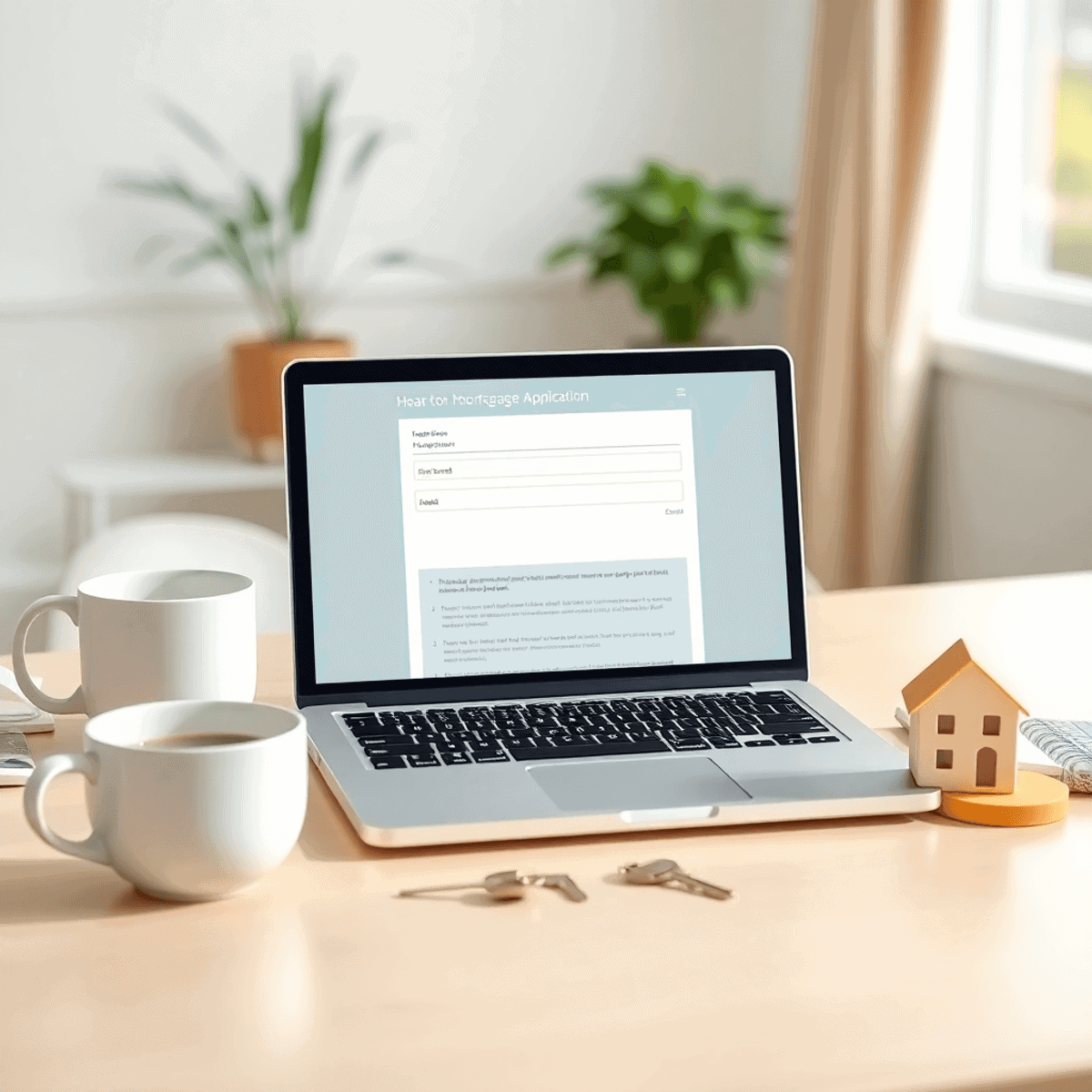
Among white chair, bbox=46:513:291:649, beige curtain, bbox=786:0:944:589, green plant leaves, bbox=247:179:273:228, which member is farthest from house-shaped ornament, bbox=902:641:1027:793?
green plant leaves, bbox=247:179:273:228

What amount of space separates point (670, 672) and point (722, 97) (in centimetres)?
266

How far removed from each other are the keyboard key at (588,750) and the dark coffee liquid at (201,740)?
0.65ft

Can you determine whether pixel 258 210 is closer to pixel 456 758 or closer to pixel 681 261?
pixel 681 261

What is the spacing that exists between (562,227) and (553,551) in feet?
8.07

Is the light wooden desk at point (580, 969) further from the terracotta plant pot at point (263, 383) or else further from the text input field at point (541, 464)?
the terracotta plant pot at point (263, 383)

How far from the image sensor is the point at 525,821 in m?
0.86

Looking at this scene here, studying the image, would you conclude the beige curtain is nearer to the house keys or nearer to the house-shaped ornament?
the house-shaped ornament

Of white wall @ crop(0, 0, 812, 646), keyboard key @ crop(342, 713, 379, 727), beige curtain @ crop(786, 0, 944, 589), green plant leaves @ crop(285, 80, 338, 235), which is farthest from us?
white wall @ crop(0, 0, 812, 646)

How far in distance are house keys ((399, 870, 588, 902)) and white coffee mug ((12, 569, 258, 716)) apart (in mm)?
239

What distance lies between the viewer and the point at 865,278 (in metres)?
2.87

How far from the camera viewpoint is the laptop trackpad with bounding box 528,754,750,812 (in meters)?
0.89

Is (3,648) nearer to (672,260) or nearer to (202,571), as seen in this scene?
(672,260)

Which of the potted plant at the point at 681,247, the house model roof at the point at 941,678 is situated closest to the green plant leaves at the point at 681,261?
the potted plant at the point at 681,247

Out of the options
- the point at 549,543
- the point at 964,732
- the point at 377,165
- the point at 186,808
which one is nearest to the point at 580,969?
the point at 186,808
